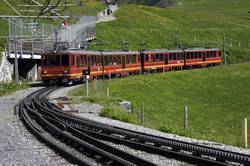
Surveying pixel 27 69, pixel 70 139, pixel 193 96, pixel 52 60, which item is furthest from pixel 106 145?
pixel 27 69

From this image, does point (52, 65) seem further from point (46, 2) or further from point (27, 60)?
point (46, 2)

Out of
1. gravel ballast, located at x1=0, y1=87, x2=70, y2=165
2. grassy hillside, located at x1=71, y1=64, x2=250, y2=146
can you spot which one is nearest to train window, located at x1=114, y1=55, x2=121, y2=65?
grassy hillside, located at x1=71, y1=64, x2=250, y2=146

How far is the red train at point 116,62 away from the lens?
4656 centimetres

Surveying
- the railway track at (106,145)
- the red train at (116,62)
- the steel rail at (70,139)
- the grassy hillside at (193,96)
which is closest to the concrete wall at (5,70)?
the red train at (116,62)

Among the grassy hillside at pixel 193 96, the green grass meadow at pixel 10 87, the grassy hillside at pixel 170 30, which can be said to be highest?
the grassy hillside at pixel 170 30

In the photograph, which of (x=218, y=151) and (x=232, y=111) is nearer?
(x=218, y=151)

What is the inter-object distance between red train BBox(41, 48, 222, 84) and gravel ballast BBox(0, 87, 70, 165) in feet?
67.0

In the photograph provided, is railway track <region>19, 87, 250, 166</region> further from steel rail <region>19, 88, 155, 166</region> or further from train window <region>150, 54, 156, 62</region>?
train window <region>150, 54, 156, 62</region>

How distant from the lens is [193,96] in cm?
5209

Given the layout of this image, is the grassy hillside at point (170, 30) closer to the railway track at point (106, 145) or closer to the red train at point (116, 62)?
the red train at point (116, 62)

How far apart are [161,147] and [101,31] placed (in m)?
85.7

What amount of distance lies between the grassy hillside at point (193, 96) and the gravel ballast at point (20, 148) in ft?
31.5

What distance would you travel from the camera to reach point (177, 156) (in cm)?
1480

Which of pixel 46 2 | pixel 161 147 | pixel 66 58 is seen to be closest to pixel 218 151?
pixel 161 147
